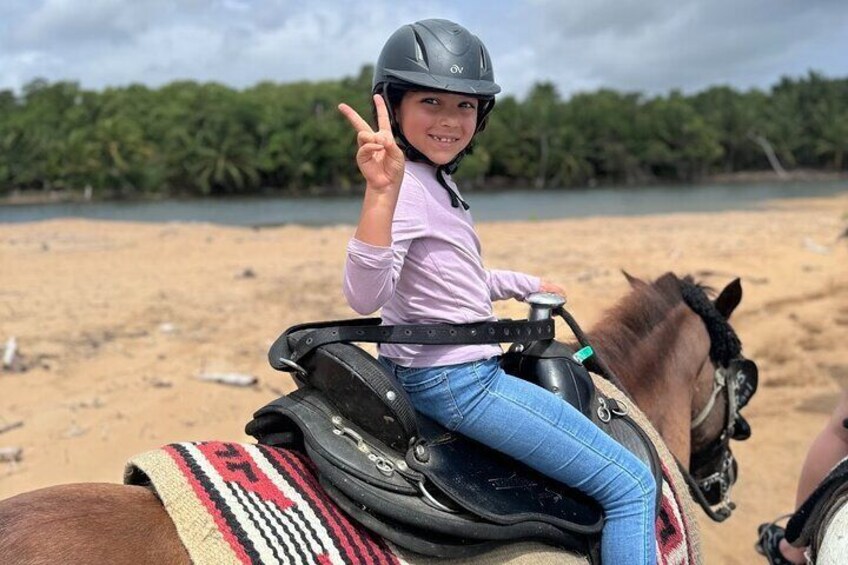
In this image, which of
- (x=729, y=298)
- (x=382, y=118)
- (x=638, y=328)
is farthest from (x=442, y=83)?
(x=729, y=298)

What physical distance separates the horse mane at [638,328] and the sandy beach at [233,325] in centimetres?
212

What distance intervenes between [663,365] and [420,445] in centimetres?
154

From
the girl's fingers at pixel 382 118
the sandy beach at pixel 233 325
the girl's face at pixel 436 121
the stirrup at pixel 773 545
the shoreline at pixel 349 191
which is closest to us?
the girl's fingers at pixel 382 118

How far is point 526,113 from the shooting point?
73.8 metres

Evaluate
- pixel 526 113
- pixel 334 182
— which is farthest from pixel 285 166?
pixel 526 113

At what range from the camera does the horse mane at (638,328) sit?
9.60 feet

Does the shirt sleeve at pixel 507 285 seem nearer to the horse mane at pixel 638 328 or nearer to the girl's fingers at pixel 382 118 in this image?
the horse mane at pixel 638 328

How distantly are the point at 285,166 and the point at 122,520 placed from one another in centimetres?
6496

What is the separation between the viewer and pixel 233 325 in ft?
25.7

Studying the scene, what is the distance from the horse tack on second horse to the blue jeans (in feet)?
0.19

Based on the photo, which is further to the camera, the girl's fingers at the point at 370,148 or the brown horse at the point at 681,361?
the brown horse at the point at 681,361

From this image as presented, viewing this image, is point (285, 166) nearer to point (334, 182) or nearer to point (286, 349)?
point (334, 182)

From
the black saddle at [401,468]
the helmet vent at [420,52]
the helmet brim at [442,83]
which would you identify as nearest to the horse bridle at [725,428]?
the black saddle at [401,468]

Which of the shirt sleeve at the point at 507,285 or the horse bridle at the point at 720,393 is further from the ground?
the shirt sleeve at the point at 507,285
